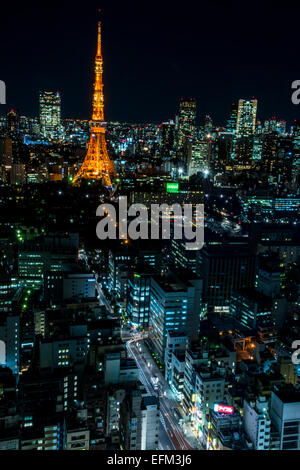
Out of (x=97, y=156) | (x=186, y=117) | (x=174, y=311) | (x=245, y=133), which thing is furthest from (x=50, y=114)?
(x=174, y=311)

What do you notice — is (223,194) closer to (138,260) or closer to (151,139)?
(138,260)

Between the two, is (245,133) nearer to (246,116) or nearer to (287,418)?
(246,116)

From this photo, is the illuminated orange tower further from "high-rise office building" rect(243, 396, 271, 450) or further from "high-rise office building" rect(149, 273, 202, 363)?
"high-rise office building" rect(243, 396, 271, 450)

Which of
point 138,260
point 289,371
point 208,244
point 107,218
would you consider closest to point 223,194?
point 107,218

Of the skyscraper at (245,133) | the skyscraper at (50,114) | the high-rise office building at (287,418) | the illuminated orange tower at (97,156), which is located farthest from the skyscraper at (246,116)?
the high-rise office building at (287,418)

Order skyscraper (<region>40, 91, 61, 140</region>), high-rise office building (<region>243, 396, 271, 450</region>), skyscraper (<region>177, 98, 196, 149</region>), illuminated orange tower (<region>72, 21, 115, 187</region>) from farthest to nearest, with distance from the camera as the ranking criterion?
skyscraper (<region>40, 91, 61, 140</region>), skyscraper (<region>177, 98, 196, 149</region>), illuminated orange tower (<region>72, 21, 115, 187</region>), high-rise office building (<region>243, 396, 271, 450</region>)

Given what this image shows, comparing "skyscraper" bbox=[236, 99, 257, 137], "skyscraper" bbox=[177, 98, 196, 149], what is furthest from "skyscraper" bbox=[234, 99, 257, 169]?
"skyscraper" bbox=[177, 98, 196, 149]

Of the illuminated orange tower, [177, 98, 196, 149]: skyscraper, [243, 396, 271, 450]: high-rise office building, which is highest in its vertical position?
[177, 98, 196, 149]: skyscraper

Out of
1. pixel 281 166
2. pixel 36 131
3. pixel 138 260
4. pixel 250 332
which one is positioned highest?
pixel 36 131

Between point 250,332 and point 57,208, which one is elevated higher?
point 57,208
